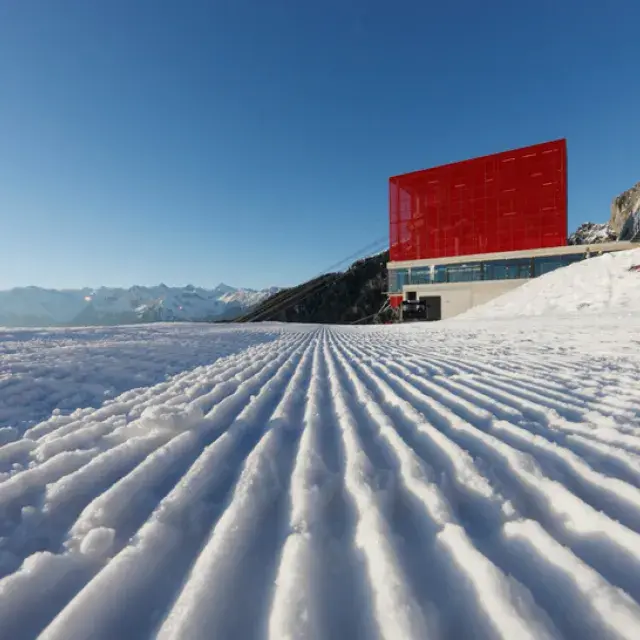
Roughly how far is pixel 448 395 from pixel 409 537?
2156mm

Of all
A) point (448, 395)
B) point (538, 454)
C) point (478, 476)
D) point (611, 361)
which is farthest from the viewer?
point (611, 361)

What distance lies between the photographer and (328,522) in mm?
1361

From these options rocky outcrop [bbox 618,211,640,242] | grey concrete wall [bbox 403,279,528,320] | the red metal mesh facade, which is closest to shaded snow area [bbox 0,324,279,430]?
grey concrete wall [bbox 403,279,528,320]

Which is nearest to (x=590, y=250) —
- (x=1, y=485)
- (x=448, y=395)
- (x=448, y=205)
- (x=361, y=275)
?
(x=448, y=205)

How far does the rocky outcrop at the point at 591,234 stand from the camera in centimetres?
5822

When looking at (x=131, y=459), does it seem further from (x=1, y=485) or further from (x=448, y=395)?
(x=448, y=395)

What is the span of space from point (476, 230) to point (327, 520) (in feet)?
103

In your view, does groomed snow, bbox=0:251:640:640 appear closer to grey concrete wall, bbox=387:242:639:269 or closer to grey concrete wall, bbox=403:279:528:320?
grey concrete wall, bbox=403:279:528:320

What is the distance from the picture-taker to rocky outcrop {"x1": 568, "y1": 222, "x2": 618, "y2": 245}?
58219mm

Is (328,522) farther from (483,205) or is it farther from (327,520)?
(483,205)

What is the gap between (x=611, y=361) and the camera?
15.2 ft

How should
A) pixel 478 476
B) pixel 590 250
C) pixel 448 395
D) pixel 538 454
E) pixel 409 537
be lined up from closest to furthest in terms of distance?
pixel 409 537
pixel 478 476
pixel 538 454
pixel 448 395
pixel 590 250

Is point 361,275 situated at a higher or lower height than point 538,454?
higher

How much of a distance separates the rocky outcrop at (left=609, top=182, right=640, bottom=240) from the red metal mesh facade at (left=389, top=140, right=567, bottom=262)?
31908 mm
